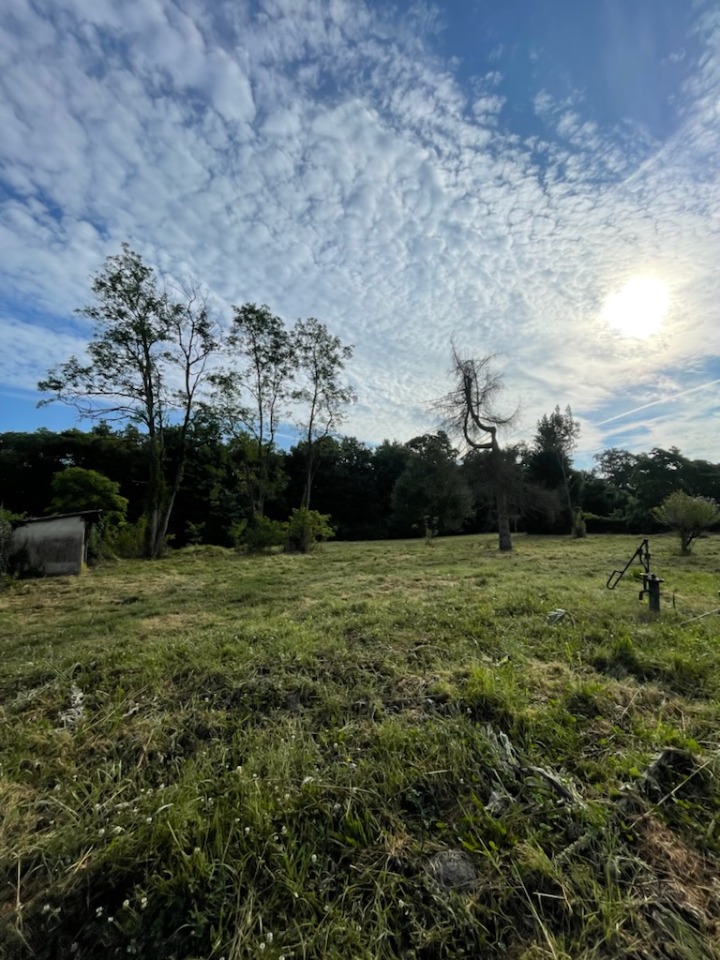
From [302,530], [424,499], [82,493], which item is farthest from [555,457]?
[82,493]

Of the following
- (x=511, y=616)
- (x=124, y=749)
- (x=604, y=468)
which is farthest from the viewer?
(x=604, y=468)

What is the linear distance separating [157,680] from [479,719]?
2507 millimetres

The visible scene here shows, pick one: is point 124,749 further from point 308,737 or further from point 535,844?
point 535,844

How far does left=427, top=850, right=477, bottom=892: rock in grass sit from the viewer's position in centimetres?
162

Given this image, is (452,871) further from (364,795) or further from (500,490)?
(500,490)

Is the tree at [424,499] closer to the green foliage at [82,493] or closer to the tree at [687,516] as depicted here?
the tree at [687,516]

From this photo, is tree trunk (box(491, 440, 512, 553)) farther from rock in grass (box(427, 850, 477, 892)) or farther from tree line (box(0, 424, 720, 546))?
rock in grass (box(427, 850, 477, 892))

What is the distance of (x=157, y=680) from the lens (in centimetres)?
332

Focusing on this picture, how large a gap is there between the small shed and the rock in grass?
11.5 metres

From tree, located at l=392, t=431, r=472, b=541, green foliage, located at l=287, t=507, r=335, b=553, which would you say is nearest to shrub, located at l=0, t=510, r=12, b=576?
green foliage, located at l=287, t=507, r=335, b=553

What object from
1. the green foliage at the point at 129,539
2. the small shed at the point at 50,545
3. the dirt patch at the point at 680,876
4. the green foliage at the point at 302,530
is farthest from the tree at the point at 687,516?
the green foliage at the point at 129,539

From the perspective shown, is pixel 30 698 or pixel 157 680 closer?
pixel 30 698

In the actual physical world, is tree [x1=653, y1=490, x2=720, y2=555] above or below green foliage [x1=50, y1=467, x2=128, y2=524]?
below

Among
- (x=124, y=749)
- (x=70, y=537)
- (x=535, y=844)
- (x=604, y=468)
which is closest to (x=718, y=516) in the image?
(x=535, y=844)
